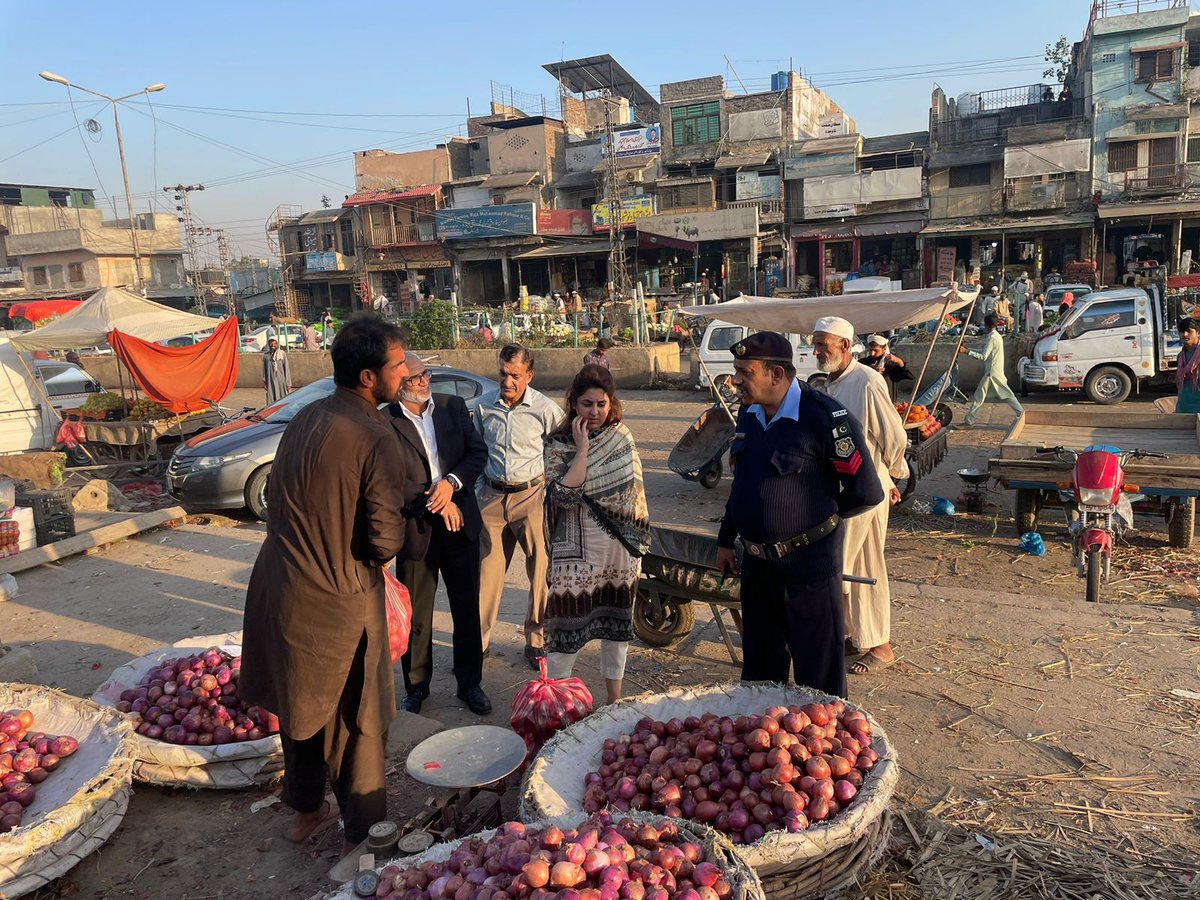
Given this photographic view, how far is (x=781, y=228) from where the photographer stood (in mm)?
34906

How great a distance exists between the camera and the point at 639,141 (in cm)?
3888

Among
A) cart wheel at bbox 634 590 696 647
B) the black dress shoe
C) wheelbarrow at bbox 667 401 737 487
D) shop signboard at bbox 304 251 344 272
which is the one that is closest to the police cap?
cart wheel at bbox 634 590 696 647

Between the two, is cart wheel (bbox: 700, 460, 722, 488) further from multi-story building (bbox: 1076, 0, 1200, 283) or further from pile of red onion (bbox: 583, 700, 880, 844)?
multi-story building (bbox: 1076, 0, 1200, 283)

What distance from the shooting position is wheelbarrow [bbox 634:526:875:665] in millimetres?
4375

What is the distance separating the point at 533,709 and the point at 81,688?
312 centimetres

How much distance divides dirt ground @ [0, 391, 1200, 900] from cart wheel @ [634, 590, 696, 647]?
112 millimetres

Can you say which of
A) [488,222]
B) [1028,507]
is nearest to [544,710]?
[1028,507]

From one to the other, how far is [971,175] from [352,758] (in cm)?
3495

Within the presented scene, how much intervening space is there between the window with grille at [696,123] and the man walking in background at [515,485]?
3691cm

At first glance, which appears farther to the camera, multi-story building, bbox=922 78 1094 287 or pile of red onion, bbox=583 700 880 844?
multi-story building, bbox=922 78 1094 287

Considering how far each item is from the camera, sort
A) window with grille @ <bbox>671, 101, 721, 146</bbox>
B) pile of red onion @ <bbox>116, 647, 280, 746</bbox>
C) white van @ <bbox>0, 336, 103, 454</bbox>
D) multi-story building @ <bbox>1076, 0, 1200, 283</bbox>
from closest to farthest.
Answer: pile of red onion @ <bbox>116, 647, 280, 746</bbox> → white van @ <bbox>0, 336, 103, 454</bbox> → multi-story building @ <bbox>1076, 0, 1200, 283</bbox> → window with grille @ <bbox>671, 101, 721, 146</bbox>

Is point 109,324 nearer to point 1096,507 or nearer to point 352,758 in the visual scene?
point 352,758

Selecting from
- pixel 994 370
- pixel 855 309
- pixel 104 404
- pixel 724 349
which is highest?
pixel 855 309

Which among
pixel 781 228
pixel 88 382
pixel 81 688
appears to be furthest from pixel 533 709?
pixel 781 228
